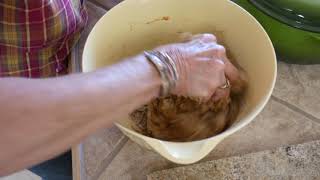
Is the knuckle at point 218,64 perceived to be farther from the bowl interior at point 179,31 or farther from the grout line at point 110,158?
the grout line at point 110,158

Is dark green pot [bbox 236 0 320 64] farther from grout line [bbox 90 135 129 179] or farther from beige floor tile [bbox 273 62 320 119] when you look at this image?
grout line [bbox 90 135 129 179]

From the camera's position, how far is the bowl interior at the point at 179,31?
58cm

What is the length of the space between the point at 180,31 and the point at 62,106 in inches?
12.5

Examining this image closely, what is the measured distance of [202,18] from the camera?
2.16 ft

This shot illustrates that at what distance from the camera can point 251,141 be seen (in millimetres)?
639

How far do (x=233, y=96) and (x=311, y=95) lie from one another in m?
0.15

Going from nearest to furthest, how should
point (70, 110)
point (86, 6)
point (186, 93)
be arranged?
point (70, 110)
point (186, 93)
point (86, 6)

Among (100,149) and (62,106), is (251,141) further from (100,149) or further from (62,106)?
(62,106)

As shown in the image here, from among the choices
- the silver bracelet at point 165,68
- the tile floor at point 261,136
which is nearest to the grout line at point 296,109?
the tile floor at point 261,136

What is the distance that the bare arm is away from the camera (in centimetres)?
39

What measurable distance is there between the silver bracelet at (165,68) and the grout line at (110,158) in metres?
0.15

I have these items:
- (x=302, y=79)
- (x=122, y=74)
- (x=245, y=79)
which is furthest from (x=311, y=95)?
(x=122, y=74)

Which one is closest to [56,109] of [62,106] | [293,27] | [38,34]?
[62,106]

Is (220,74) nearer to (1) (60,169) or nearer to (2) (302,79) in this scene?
(2) (302,79)
